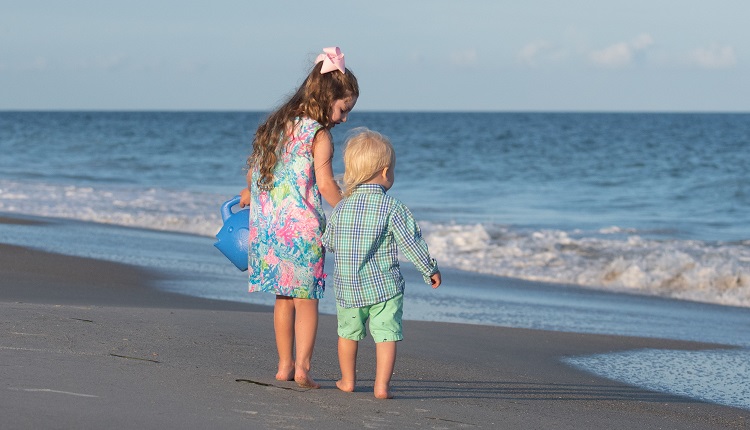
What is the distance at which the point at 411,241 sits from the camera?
3658mm

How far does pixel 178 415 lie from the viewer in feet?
10.3

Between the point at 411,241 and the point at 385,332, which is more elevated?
the point at 411,241

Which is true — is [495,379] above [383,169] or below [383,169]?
below

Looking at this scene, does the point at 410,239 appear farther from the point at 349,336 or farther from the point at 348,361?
the point at 348,361

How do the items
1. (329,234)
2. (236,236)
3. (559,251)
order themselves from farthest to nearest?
(559,251) < (236,236) < (329,234)

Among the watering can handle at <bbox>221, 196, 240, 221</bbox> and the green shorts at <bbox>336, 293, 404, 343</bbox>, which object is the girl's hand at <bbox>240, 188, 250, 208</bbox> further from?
the green shorts at <bbox>336, 293, 404, 343</bbox>

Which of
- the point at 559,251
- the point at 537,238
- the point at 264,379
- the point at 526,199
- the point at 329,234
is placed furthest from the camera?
the point at 526,199

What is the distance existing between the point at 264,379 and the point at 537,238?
7.67 metres

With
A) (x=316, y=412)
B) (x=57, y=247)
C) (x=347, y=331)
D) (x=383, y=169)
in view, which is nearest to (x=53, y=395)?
(x=316, y=412)

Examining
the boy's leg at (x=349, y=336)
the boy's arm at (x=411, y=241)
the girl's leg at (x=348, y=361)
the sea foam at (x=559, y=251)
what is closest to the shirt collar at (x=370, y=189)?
the boy's arm at (x=411, y=241)

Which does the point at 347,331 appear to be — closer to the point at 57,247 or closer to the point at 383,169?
the point at 383,169

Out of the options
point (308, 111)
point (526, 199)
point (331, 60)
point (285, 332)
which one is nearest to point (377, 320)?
point (285, 332)

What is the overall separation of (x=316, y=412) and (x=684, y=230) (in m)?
10.7

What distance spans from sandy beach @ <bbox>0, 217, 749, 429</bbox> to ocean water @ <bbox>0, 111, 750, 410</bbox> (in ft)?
1.35
